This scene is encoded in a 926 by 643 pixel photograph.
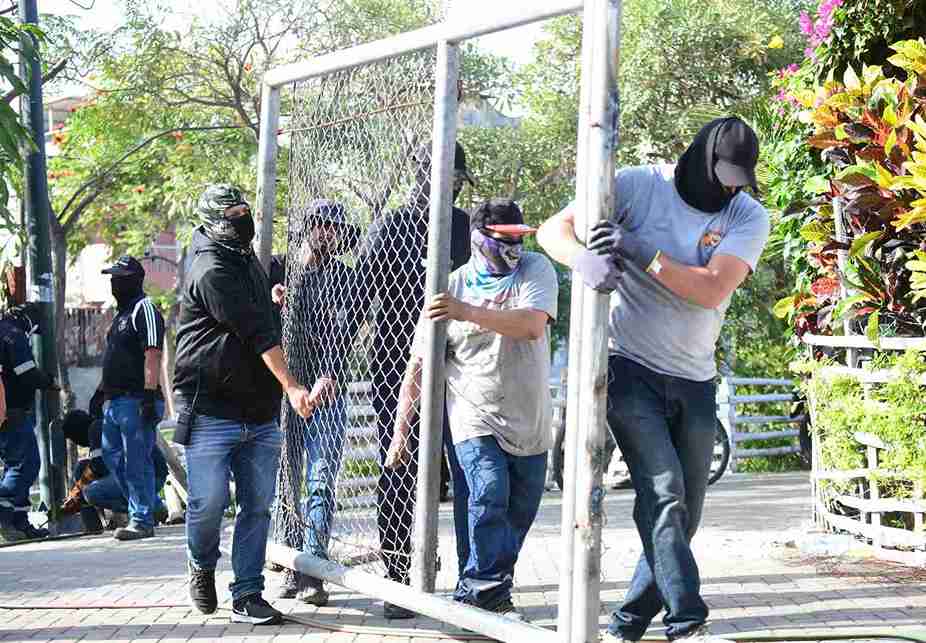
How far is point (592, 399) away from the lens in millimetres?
4871

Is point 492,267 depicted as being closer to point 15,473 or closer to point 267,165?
point 267,165

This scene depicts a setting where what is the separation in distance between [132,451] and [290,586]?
11.5 feet

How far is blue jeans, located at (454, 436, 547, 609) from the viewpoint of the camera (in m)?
5.95

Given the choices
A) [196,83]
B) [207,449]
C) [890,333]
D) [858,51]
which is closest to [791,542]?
[890,333]

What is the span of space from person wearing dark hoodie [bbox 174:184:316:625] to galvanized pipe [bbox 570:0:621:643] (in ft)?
5.96

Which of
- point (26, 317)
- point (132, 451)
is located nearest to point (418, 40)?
point (132, 451)

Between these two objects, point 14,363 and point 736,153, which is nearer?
point 736,153

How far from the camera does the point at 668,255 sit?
509cm

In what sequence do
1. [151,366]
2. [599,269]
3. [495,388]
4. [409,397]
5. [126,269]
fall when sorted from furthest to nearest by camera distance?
[126,269], [151,366], [409,397], [495,388], [599,269]

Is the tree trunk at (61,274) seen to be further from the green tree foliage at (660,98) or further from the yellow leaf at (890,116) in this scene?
the yellow leaf at (890,116)

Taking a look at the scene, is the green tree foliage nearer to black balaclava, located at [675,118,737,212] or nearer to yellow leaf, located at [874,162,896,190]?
yellow leaf, located at [874,162,896,190]

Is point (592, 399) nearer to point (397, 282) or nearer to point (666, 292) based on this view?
point (666, 292)

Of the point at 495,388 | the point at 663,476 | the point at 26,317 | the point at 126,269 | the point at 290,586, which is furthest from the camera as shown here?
the point at 26,317

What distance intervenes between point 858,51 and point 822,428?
7.34 ft
